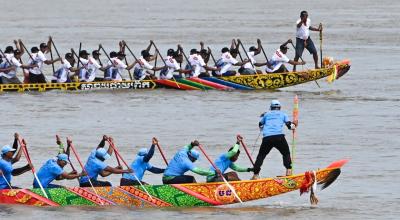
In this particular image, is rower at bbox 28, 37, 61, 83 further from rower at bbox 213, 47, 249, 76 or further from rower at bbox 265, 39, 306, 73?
rower at bbox 265, 39, 306, 73

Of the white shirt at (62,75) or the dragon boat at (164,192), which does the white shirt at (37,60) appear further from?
the dragon boat at (164,192)

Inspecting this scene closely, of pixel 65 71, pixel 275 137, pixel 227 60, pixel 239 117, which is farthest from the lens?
pixel 227 60

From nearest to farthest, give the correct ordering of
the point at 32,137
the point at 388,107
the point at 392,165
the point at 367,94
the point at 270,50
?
the point at 392,165 → the point at 32,137 → the point at 388,107 → the point at 367,94 → the point at 270,50

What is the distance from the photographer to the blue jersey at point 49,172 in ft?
75.3

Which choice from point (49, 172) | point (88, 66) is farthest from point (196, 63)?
point (49, 172)

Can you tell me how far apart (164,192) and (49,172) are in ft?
6.86

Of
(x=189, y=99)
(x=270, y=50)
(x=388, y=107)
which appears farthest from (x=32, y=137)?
(x=270, y=50)

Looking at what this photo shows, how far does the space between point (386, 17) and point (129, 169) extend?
163 feet

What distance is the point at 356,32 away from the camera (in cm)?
6097

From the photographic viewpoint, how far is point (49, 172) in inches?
907

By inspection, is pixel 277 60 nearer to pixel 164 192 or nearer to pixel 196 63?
pixel 196 63

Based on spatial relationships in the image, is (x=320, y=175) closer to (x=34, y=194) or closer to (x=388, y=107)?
(x=34, y=194)

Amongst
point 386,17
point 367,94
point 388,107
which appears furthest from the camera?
point 386,17

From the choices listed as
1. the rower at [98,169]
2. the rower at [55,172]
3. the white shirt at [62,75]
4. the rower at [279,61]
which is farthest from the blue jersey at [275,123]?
the white shirt at [62,75]
